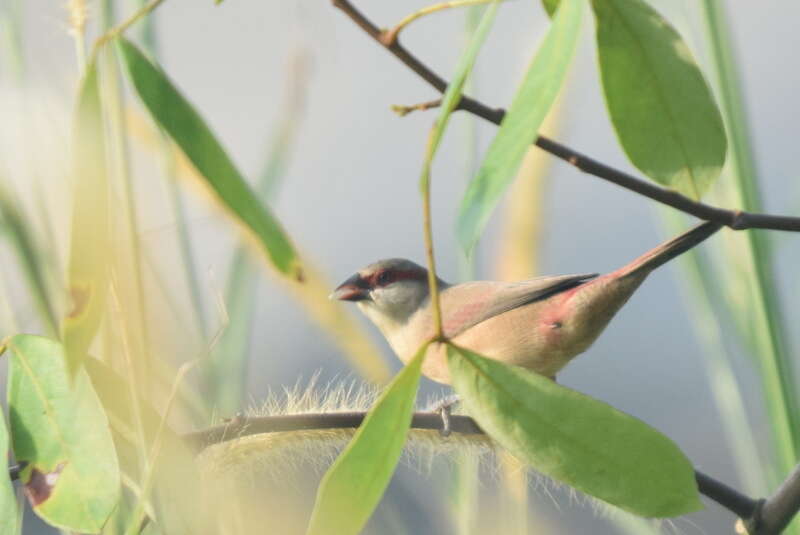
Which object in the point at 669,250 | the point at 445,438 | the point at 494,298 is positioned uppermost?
the point at 669,250

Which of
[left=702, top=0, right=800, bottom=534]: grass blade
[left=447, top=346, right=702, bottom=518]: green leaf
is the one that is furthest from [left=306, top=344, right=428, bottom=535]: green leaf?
[left=702, top=0, right=800, bottom=534]: grass blade

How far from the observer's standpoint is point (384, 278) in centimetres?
140

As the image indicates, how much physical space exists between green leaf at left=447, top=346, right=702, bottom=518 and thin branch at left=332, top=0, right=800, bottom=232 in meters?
0.09

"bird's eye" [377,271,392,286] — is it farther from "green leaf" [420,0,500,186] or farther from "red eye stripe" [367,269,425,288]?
"green leaf" [420,0,500,186]

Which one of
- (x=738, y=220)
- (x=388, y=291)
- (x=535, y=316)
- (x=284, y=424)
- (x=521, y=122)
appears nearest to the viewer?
(x=521, y=122)

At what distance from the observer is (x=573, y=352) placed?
99 centimetres

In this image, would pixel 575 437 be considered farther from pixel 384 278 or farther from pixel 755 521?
pixel 384 278

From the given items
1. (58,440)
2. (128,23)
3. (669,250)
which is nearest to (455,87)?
(128,23)

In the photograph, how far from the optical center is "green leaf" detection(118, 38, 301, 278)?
1.09ft

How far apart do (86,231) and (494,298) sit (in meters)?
0.76

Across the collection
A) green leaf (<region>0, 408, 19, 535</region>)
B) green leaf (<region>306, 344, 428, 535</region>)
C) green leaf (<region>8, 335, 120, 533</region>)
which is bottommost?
green leaf (<region>0, 408, 19, 535</region>)

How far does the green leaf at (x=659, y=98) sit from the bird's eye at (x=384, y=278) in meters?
1.06

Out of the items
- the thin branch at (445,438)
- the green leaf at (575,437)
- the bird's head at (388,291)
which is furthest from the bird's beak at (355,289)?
the green leaf at (575,437)

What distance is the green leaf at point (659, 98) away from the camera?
0.34 metres
